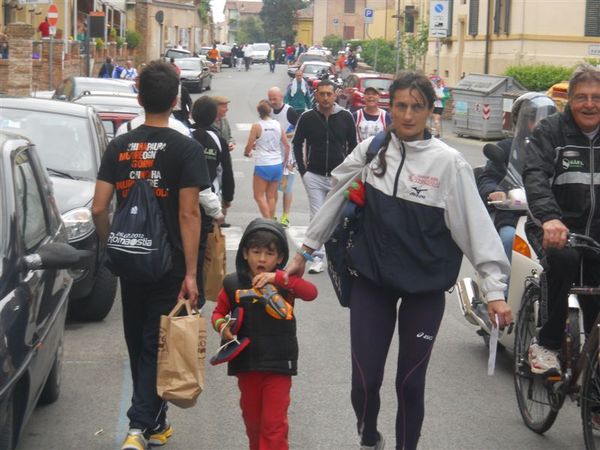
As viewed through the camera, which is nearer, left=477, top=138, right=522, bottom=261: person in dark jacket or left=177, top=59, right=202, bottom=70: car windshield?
left=477, top=138, right=522, bottom=261: person in dark jacket

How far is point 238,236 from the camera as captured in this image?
543 inches

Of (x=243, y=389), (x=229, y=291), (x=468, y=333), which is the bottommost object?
(x=468, y=333)

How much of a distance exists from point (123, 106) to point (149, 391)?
10.6 meters

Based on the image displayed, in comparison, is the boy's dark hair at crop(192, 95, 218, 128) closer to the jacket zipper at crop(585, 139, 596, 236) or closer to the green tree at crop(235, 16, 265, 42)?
the jacket zipper at crop(585, 139, 596, 236)

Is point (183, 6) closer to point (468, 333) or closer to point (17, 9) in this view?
point (17, 9)

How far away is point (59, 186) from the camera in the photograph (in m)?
9.24

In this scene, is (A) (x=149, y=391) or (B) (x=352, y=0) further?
(B) (x=352, y=0)

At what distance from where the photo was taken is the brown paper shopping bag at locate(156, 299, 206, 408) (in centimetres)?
530

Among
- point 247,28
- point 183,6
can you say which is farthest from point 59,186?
point 247,28

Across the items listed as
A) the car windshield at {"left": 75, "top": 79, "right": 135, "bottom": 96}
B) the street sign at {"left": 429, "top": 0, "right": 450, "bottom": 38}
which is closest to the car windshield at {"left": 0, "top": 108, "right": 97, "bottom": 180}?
the car windshield at {"left": 75, "top": 79, "right": 135, "bottom": 96}

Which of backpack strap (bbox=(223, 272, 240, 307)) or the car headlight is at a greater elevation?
backpack strap (bbox=(223, 272, 240, 307))

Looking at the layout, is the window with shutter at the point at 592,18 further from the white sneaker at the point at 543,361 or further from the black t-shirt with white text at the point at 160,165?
the black t-shirt with white text at the point at 160,165

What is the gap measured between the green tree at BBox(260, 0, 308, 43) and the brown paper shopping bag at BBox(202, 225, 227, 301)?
13348 cm

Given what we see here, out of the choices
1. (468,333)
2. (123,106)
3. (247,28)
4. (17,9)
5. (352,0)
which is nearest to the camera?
(468,333)
